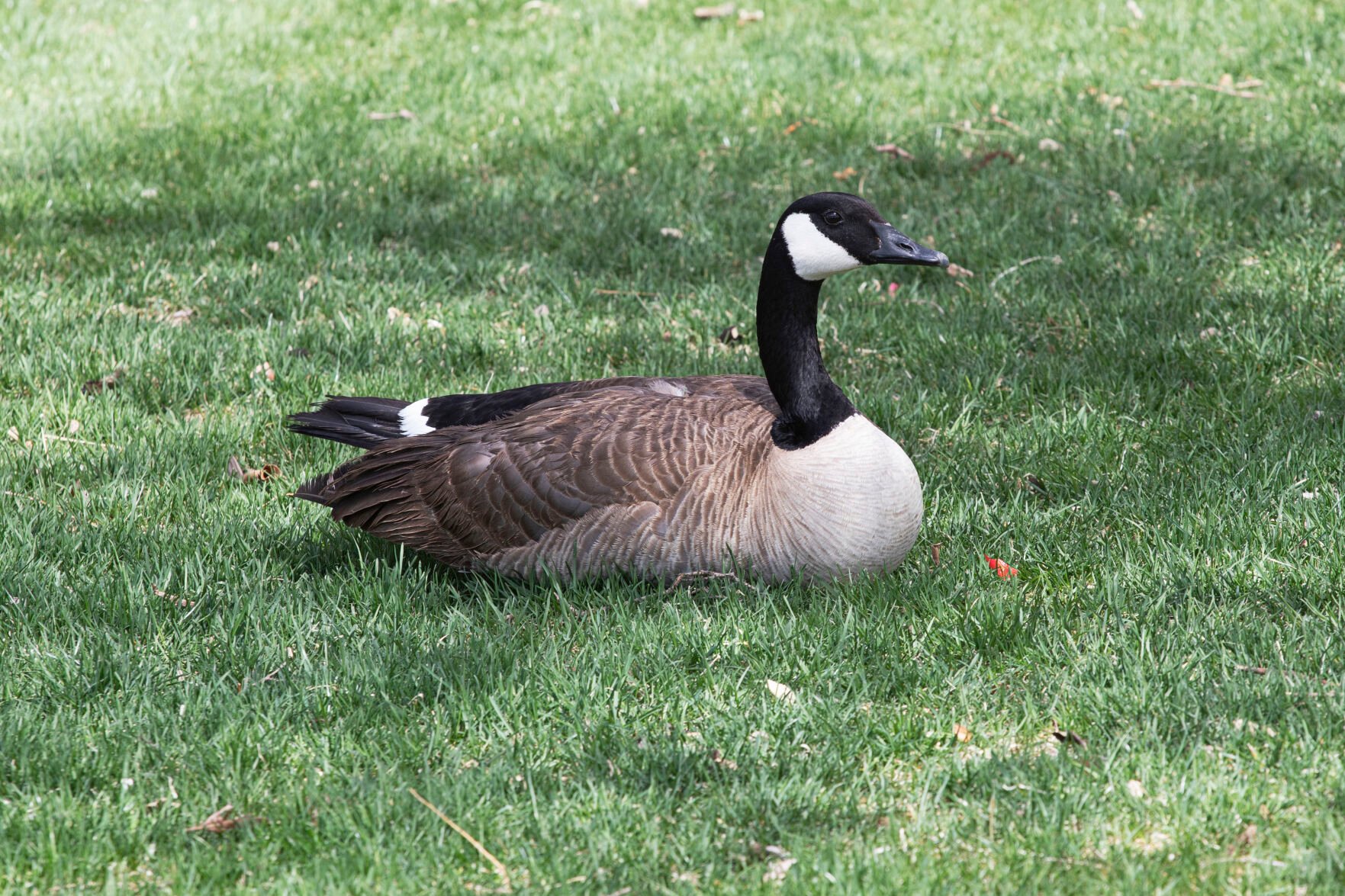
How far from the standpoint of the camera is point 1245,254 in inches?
262

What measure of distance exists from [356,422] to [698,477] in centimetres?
145

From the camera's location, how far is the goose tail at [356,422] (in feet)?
16.0

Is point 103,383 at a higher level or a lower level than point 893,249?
lower

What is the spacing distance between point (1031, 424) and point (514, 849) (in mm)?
2996

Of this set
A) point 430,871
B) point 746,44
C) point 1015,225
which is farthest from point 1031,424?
point 746,44

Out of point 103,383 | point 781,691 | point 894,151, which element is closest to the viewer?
point 781,691

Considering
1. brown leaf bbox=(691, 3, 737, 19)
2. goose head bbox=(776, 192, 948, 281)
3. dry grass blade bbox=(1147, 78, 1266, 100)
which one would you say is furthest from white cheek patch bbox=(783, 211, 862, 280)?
brown leaf bbox=(691, 3, 737, 19)

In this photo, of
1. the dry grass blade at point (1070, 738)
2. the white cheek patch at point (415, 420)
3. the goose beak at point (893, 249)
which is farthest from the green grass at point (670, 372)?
the goose beak at point (893, 249)

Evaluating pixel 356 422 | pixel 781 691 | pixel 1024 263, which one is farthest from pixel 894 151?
pixel 781 691

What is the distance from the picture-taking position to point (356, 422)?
497cm

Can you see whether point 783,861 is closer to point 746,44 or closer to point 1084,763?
point 1084,763

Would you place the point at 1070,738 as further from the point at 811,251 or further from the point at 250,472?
the point at 250,472

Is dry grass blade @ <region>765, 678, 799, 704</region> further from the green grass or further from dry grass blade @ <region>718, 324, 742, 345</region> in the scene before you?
dry grass blade @ <region>718, 324, 742, 345</region>

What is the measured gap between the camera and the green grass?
3248 millimetres
